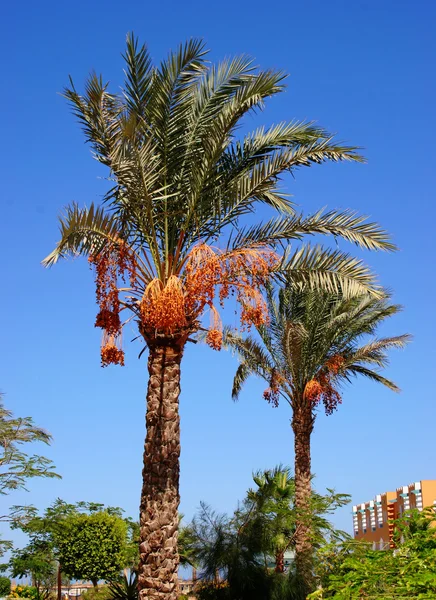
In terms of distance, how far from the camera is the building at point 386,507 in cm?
4122

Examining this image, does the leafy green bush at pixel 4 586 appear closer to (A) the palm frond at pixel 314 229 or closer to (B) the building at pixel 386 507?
(B) the building at pixel 386 507

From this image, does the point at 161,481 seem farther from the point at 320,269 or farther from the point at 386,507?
the point at 386,507

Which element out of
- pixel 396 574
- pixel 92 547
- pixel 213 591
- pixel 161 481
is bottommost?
pixel 213 591

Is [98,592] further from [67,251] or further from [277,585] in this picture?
[67,251]

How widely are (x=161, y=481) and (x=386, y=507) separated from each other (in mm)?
40928

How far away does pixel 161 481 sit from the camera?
37.1 ft

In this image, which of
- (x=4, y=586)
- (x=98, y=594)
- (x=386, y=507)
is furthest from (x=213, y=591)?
(x=386, y=507)

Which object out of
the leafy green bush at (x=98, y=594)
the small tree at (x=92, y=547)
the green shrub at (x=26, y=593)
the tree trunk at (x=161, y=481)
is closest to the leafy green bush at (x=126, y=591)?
the leafy green bush at (x=98, y=594)

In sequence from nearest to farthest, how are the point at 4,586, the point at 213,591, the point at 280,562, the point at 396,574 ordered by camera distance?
the point at 396,574
the point at 213,591
the point at 280,562
the point at 4,586

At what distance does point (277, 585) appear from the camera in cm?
2039

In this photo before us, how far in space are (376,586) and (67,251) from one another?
25.4 ft

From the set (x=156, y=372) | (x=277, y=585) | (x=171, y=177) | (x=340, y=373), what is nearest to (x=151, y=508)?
(x=156, y=372)

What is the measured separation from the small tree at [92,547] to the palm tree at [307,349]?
24.5 ft

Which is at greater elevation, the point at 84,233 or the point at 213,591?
the point at 84,233
